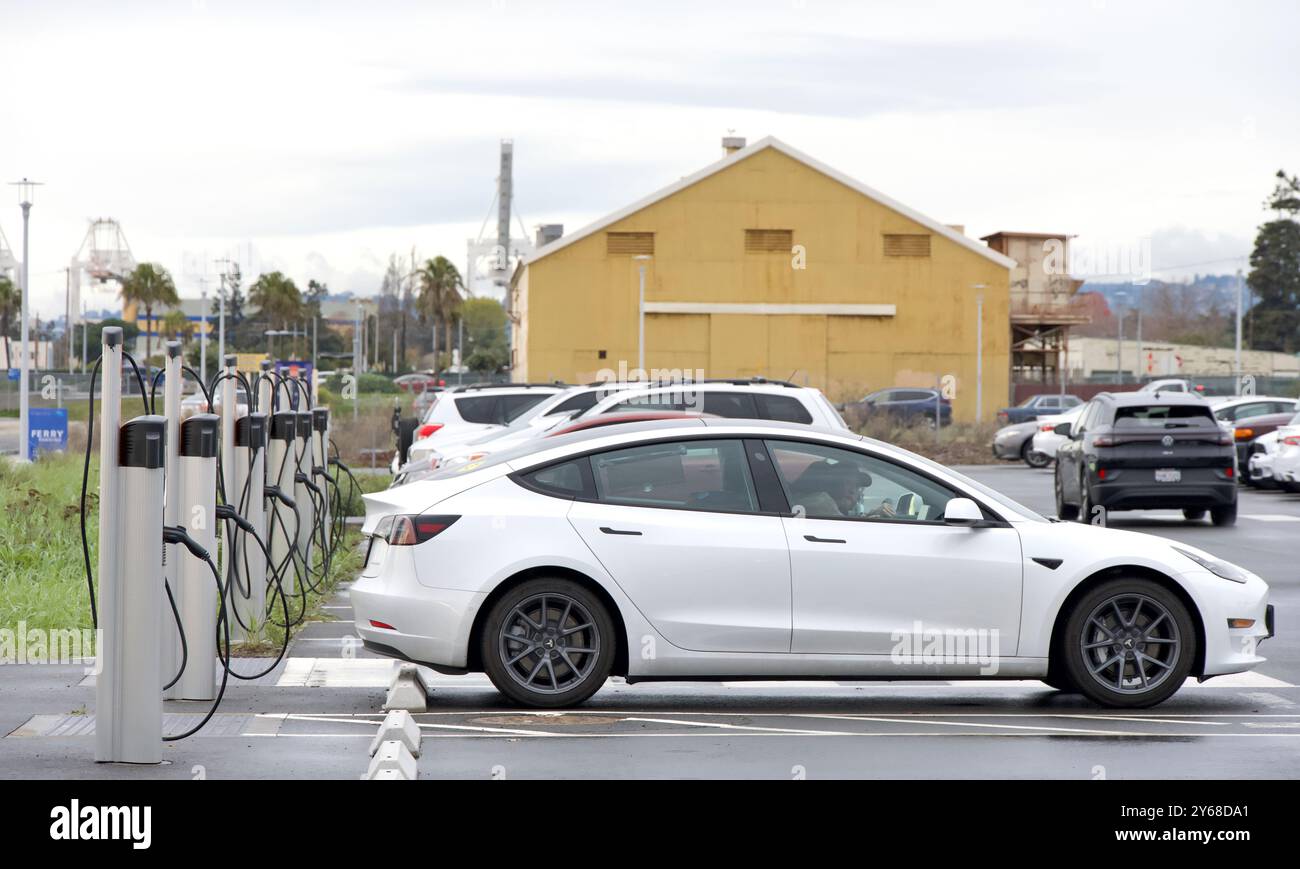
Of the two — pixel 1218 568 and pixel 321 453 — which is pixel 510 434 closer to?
pixel 321 453

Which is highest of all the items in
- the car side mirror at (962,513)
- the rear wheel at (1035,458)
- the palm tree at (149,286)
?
the palm tree at (149,286)

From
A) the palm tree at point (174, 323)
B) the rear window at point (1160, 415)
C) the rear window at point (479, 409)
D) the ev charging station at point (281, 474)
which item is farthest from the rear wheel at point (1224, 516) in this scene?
the palm tree at point (174, 323)

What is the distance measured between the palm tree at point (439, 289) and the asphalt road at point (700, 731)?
3425 inches

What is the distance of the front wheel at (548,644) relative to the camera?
823cm

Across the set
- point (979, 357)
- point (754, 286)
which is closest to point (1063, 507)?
point (754, 286)

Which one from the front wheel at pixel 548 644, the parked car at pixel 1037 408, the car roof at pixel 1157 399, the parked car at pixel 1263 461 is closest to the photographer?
the front wheel at pixel 548 644

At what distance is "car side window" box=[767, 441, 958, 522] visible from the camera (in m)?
8.55

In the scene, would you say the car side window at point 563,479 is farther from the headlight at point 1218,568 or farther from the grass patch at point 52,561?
the headlight at point 1218,568

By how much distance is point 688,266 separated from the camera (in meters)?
55.7

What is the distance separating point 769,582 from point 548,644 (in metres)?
1.19

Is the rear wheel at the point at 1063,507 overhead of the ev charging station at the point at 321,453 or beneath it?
beneath

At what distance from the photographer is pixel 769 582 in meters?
8.29
